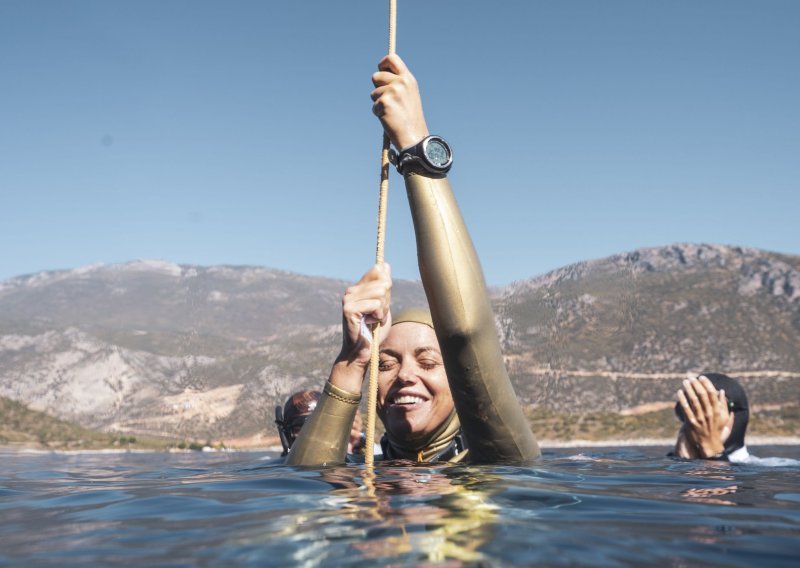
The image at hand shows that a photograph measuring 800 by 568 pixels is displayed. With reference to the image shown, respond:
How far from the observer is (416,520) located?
9.57 feet

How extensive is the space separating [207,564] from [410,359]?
2.65m

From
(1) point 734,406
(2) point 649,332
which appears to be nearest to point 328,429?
(1) point 734,406

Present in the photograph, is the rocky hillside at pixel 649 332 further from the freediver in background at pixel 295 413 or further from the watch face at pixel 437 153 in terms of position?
the watch face at pixel 437 153

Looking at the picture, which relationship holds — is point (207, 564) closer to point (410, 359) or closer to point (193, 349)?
point (410, 359)

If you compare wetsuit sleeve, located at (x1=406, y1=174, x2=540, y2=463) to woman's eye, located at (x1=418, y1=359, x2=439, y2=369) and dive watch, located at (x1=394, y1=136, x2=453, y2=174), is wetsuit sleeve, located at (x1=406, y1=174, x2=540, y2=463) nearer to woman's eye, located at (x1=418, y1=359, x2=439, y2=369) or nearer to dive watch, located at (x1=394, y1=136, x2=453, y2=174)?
dive watch, located at (x1=394, y1=136, x2=453, y2=174)

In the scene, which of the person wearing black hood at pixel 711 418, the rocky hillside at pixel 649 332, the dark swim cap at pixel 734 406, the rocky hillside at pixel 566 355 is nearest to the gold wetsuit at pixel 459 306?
the person wearing black hood at pixel 711 418

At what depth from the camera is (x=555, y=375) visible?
3029 inches

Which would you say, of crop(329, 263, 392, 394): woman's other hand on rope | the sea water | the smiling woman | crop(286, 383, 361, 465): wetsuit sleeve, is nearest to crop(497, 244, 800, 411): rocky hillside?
the smiling woman

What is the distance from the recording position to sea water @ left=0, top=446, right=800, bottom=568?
2.44 metres

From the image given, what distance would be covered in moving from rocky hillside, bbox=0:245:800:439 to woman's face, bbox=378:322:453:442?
54.1 metres

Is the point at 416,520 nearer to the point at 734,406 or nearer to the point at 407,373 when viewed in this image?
the point at 407,373

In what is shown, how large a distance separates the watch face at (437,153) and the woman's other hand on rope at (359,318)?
2.28ft

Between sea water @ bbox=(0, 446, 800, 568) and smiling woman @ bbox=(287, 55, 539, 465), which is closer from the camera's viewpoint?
sea water @ bbox=(0, 446, 800, 568)

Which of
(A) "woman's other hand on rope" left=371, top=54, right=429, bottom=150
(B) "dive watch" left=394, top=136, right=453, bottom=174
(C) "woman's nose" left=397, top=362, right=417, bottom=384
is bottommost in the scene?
(C) "woman's nose" left=397, top=362, right=417, bottom=384
